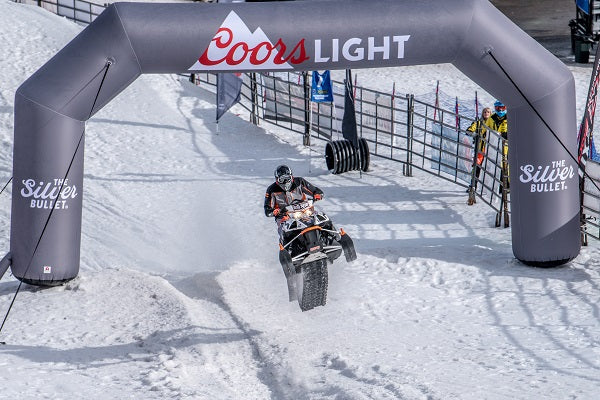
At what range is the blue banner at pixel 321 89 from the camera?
55.8ft

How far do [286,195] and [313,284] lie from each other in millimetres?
1079

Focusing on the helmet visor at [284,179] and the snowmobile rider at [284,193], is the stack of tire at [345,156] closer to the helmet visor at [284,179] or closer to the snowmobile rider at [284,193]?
the snowmobile rider at [284,193]

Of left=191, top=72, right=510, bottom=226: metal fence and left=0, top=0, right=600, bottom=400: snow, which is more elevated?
left=191, top=72, right=510, bottom=226: metal fence

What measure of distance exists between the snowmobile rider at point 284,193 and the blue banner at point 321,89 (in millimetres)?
6092

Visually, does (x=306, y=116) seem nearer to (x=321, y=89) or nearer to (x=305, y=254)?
(x=321, y=89)

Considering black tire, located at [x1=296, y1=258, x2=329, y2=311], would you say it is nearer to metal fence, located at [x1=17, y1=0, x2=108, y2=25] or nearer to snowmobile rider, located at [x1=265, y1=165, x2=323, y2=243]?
snowmobile rider, located at [x1=265, y1=165, x2=323, y2=243]

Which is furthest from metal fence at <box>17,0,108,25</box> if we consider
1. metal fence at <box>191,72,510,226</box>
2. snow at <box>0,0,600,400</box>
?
snow at <box>0,0,600,400</box>

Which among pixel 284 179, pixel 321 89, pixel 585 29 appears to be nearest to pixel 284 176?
pixel 284 179

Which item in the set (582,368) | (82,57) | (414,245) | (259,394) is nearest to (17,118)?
(82,57)


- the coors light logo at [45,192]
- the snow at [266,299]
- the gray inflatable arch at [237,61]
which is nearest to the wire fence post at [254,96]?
the snow at [266,299]

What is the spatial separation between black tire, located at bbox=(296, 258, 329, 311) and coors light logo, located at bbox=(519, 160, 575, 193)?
2.97 m

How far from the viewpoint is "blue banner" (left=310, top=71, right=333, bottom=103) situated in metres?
17.0

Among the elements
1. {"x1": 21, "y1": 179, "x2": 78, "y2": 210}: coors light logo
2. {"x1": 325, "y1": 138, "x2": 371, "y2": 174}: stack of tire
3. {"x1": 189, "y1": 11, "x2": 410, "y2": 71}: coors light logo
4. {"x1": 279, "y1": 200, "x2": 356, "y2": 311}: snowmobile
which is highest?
{"x1": 189, "y1": 11, "x2": 410, "y2": 71}: coors light logo

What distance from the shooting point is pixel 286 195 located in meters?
11.0
